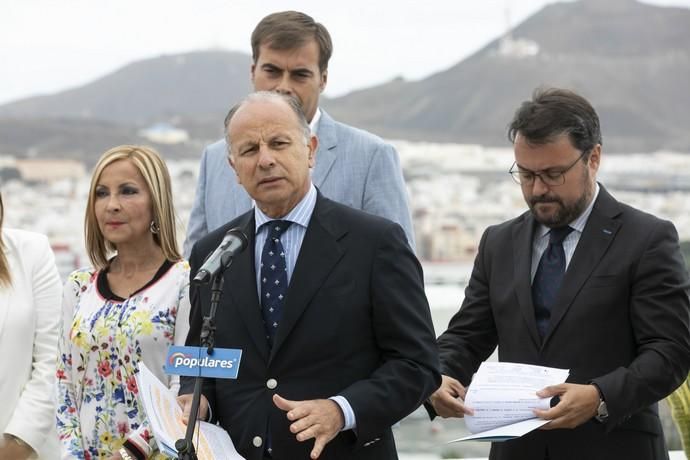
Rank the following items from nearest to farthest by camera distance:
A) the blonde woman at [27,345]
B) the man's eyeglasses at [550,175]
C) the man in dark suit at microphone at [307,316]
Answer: the man in dark suit at microphone at [307,316], the man's eyeglasses at [550,175], the blonde woman at [27,345]

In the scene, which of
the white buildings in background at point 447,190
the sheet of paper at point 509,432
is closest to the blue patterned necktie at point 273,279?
the sheet of paper at point 509,432

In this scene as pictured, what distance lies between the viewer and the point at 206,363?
2.12 metres

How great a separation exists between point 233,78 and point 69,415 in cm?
3512

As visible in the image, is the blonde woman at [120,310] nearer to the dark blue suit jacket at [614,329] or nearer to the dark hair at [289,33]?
the dark hair at [289,33]

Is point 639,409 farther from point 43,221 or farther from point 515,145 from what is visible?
point 43,221

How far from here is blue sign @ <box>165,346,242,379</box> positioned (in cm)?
211

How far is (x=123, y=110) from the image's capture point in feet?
124

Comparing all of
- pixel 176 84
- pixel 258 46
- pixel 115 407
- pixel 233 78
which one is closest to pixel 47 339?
pixel 115 407

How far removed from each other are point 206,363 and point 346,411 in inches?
12.7

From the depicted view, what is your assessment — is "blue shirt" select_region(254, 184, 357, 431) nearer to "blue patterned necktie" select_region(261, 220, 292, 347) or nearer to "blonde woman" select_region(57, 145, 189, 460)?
"blue patterned necktie" select_region(261, 220, 292, 347)

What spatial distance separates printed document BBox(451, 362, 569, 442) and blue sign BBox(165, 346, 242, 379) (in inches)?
26.3

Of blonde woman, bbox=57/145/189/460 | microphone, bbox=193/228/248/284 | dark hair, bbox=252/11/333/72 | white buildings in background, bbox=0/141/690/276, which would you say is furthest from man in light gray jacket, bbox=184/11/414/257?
white buildings in background, bbox=0/141/690/276

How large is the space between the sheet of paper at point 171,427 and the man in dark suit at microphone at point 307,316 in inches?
2.5

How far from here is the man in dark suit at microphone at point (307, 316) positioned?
2342 millimetres
